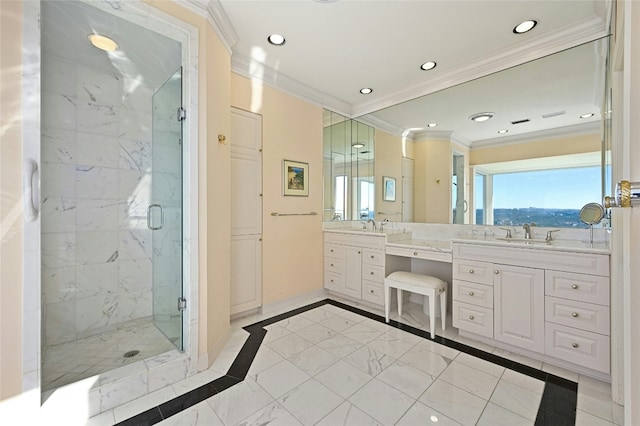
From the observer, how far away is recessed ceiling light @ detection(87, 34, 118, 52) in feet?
6.59

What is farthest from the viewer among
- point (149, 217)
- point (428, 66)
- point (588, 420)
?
point (428, 66)

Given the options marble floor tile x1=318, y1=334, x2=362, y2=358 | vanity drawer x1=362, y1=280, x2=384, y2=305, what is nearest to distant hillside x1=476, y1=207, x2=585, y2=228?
vanity drawer x1=362, y1=280, x2=384, y2=305

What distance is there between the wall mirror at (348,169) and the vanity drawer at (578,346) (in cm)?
224

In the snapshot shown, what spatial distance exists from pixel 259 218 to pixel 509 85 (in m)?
2.81

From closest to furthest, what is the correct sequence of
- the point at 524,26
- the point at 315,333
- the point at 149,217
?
the point at 524,26
the point at 315,333
the point at 149,217

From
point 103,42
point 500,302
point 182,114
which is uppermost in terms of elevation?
point 103,42

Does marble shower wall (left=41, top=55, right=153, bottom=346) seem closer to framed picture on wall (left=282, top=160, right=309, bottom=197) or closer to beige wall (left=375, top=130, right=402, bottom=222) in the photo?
framed picture on wall (left=282, top=160, right=309, bottom=197)

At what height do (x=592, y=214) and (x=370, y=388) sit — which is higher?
(x=592, y=214)

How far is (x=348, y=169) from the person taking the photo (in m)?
3.83

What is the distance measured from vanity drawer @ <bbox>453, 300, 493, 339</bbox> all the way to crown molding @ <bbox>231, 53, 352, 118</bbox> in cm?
279

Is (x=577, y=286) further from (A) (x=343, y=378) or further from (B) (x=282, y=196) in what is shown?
(B) (x=282, y=196)

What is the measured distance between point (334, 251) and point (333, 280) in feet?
1.23

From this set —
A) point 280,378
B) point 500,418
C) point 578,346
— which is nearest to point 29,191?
point 280,378

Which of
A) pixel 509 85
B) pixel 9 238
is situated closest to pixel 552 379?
pixel 509 85
